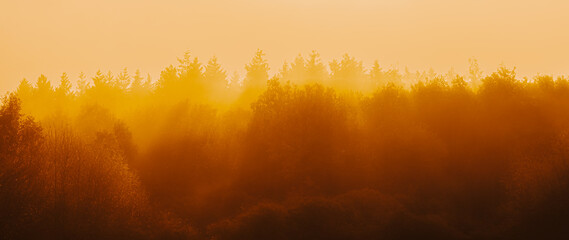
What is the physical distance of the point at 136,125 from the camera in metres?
58.8

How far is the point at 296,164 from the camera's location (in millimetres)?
46938

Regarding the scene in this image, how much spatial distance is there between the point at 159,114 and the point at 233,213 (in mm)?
24171

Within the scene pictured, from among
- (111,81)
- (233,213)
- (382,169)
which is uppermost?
(111,81)

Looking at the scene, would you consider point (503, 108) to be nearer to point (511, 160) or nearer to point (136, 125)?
point (511, 160)

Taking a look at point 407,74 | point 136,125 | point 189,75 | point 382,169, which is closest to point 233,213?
point 382,169

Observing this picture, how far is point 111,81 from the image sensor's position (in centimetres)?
8331

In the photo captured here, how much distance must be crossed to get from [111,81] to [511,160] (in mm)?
80450

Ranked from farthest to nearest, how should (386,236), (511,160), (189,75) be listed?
(189,75) < (511,160) < (386,236)

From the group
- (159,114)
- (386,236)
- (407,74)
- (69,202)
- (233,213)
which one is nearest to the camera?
(69,202)

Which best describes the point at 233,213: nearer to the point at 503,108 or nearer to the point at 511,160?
the point at 511,160

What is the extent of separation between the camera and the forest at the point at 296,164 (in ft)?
104

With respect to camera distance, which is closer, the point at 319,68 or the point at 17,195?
the point at 17,195

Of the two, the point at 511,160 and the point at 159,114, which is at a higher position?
the point at 159,114

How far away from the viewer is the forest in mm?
31547
